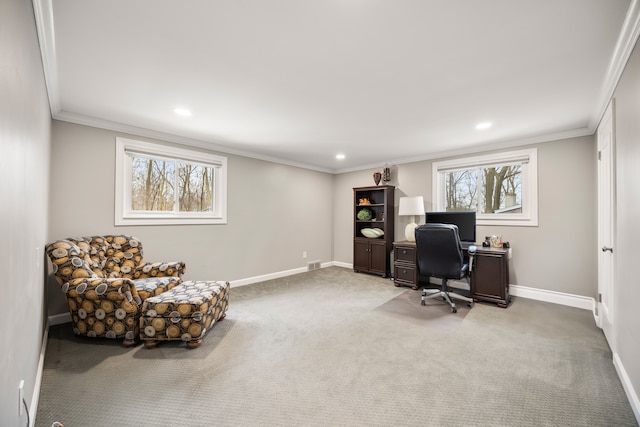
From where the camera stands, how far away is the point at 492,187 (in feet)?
13.9

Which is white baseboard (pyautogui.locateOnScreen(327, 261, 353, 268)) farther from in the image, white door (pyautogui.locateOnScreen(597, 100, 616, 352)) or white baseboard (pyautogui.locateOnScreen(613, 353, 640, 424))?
white baseboard (pyautogui.locateOnScreen(613, 353, 640, 424))

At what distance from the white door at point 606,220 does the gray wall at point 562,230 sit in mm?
577

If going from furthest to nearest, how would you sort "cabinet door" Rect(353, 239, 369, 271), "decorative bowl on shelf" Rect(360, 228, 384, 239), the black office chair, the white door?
"cabinet door" Rect(353, 239, 369, 271) → "decorative bowl on shelf" Rect(360, 228, 384, 239) → the black office chair → the white door

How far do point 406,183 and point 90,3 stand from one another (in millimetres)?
4752

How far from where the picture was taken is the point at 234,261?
440 cm

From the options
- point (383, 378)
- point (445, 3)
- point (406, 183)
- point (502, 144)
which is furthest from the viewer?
point (406, 183)

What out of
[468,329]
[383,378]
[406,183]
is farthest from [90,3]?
[406,183]

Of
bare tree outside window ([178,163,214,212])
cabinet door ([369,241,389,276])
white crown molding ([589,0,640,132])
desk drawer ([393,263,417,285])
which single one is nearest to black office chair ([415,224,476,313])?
desk drawer ([393,263,417,285])

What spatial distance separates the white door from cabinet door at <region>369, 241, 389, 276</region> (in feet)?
9.31

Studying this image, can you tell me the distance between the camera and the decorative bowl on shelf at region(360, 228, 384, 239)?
5.24m

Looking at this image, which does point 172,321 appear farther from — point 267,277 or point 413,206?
point 413,206

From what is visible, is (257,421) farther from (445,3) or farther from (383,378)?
(445,3)

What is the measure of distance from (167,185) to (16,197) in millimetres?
2720

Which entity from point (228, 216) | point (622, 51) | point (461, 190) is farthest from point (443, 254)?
point (228, 216)
